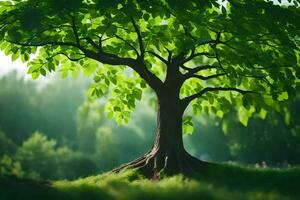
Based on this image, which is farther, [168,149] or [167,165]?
[168,149]

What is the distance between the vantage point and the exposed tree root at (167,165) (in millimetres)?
12000

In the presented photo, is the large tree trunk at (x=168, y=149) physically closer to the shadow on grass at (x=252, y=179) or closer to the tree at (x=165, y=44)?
the tree at (x=165, y=44)

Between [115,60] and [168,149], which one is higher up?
[115,60]

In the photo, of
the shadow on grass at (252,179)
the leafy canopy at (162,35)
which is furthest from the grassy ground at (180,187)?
the leafy canopy at (162,35)

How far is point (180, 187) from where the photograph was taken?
380 inches

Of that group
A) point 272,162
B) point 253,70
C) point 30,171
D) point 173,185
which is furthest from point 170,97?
point 30,171

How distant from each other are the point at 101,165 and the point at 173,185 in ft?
213

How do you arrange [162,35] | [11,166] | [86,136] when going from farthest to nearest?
1. [86,136]
2. [11,166]
3. [162,35]

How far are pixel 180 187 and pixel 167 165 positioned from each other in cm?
250

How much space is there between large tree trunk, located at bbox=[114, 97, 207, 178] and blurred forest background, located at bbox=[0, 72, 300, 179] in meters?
6.82

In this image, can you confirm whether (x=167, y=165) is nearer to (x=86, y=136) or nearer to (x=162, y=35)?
(x=162, y=35)

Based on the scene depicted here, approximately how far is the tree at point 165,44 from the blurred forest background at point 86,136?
6701 mm

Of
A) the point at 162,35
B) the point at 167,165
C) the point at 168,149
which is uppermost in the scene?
the point at 162,35

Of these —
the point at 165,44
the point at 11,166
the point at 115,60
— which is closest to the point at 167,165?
the point at 115,60
